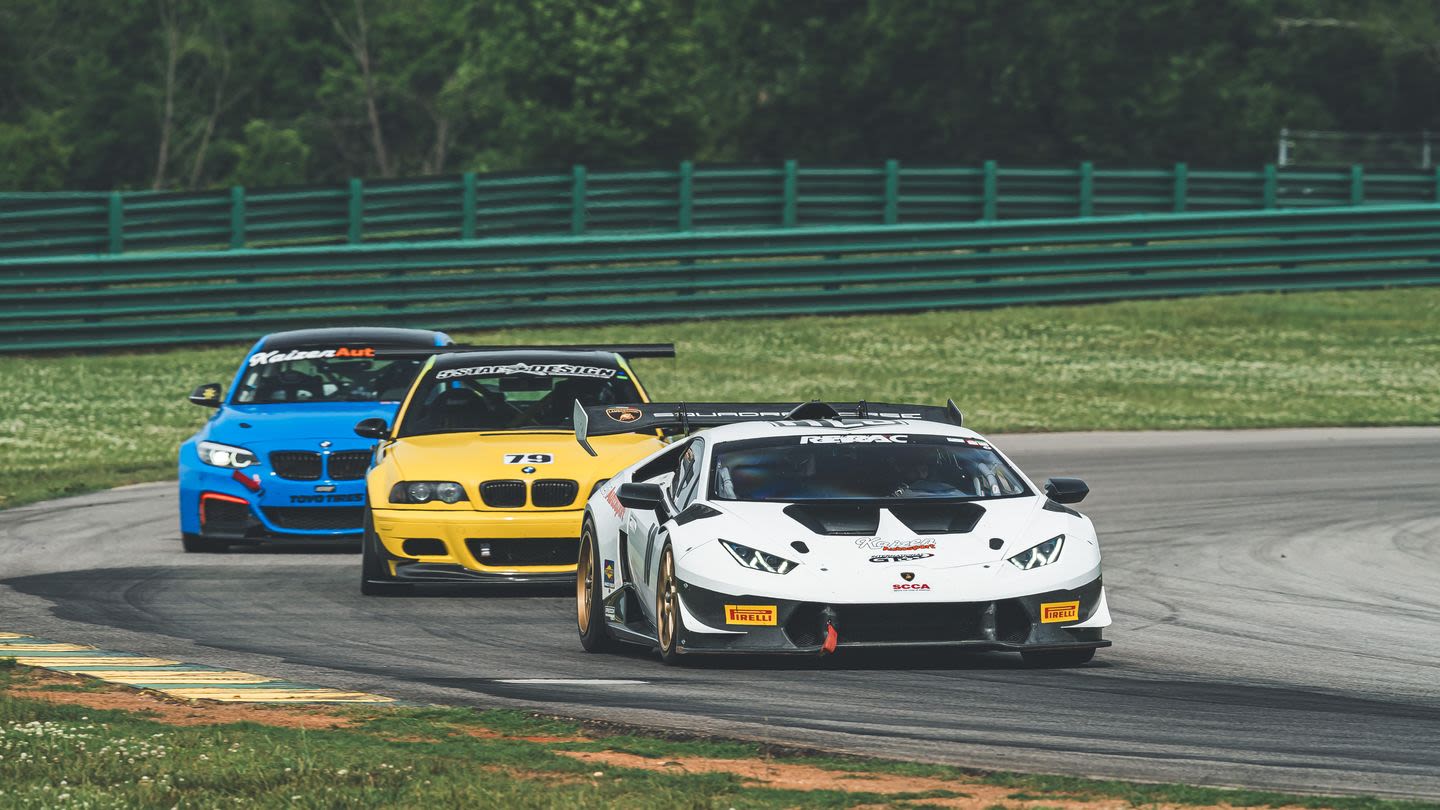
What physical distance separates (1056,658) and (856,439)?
1.43 metres

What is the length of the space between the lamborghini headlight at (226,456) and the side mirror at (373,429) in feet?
4.21

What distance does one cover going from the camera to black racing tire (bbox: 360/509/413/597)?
13.0 m

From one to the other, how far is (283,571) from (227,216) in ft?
54.3

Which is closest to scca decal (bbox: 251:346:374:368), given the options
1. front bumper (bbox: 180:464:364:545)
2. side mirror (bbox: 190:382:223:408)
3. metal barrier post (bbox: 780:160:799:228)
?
side mirror (bbox: 190:382:223:408)

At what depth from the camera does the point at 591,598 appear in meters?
11.0

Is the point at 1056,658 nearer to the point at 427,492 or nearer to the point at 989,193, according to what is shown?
the point at 427,492

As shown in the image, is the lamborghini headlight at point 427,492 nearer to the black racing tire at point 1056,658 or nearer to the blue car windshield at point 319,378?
the blue car windshield at point 319,378

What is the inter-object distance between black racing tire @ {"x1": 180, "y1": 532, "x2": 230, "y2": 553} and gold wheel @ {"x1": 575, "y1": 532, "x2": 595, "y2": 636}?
479 cm

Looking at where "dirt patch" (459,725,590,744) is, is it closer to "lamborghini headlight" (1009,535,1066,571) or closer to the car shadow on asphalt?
the car shadow on asphalt

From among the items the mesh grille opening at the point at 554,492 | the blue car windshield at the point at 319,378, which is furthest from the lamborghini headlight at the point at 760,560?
the blue car windshield at the point at 319,378

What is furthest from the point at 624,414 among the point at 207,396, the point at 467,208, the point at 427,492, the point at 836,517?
the point at 467,208

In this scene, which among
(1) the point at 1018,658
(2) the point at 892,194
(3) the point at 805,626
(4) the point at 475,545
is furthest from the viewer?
(2) the point at 892,194

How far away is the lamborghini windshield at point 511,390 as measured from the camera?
14.4 metres

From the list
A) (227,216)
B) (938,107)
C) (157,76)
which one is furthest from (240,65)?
(227,216)
